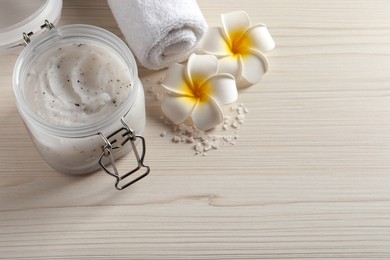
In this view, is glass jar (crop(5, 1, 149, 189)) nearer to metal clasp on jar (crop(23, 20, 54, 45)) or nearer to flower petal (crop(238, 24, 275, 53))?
metal clasp on jar (crop(23, 20, 54, 45))

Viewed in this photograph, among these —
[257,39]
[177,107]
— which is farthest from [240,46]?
[177,107]

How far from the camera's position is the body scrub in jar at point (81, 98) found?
0.67 meters

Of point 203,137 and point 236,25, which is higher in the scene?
point 236,25

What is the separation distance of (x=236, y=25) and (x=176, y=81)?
117 mm

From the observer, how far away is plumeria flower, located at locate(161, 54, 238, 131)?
0.75m

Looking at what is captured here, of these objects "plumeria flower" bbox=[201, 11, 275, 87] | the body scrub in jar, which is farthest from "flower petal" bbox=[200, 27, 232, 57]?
the body scrub in jar

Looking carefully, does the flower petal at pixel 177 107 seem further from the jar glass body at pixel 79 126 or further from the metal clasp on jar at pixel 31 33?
the metal clasp on jar at pixel 31 33

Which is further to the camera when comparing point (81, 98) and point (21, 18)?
point (21, 18)

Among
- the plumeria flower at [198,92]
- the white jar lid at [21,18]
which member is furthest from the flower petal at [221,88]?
the white jar lid at [21,18]

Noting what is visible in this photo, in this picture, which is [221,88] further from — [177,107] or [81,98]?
[81,98]

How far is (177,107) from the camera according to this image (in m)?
0.75

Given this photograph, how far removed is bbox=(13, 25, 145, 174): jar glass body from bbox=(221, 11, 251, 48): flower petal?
166 millimetres

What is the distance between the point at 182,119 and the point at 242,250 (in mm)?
178

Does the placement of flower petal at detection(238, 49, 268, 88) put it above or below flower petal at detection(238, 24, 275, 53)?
below
